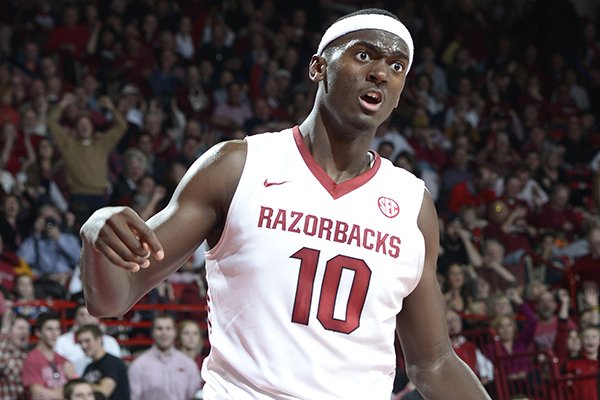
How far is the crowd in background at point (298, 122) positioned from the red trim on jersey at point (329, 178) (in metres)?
5.99

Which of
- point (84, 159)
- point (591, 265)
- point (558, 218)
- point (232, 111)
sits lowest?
point (591, 265)

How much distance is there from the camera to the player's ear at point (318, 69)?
10.9 ft

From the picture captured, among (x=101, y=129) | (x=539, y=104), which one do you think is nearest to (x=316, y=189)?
(x=101, y=129)

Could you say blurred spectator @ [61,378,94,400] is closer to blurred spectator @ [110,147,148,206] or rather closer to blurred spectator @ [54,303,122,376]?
blurred spectator @ [54,303,122,376]

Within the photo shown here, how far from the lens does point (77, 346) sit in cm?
866

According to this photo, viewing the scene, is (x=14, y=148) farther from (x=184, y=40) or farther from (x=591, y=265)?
(x=591, y=265)

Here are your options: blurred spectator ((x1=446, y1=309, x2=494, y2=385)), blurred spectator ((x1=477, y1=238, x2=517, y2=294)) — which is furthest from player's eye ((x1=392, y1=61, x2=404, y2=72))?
blurred spectator ((x1=477, y1=238, x2=517, y2=294))

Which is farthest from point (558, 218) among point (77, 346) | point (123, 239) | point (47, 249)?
point (123, 239)

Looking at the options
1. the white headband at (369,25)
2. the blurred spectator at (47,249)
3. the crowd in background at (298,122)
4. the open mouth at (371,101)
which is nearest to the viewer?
the open mouth at (371,101)

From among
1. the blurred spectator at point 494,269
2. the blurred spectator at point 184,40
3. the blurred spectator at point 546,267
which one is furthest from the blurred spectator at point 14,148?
the blurred spectator at point 546,267

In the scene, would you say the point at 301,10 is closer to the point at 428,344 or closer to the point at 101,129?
the point at 101,129

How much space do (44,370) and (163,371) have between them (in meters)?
0.88

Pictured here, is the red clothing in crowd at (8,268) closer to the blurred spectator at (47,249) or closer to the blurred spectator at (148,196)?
the blurred spectator at (47,249)

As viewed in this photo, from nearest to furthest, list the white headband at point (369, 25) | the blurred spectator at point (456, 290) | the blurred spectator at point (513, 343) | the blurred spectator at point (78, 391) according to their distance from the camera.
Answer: the white headband at point (369, 25)
the blurred spectator at point (78, 391)
the blurred spectator at point (513, 343)
the blurred spectator at point (456, 290)
